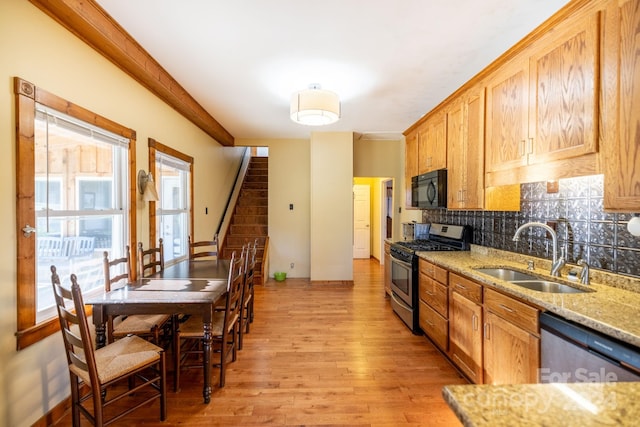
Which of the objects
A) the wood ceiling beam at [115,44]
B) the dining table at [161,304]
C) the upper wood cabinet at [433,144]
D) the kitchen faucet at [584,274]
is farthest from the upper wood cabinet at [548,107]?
the wood ceiling beam at [115,44]

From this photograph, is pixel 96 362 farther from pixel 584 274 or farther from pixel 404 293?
pixel 584 274

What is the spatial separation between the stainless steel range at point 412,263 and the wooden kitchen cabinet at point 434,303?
0.08 metres

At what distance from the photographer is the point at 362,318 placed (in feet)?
11.5

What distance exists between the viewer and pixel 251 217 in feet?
19.5

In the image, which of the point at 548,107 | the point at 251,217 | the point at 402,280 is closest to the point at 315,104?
the point at 548,107

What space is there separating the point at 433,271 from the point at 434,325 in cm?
50

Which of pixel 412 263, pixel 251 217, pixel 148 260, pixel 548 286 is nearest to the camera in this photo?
pixel 548 286

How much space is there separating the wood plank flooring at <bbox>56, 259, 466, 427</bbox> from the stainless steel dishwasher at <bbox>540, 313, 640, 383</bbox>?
2.53ft

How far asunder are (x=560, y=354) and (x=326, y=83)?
274 centimetres

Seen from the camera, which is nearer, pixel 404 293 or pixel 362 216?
pixel 404 293

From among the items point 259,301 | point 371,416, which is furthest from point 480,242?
point 259,301

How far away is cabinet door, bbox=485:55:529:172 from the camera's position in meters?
2.10

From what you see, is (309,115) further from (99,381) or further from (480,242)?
(99,381)

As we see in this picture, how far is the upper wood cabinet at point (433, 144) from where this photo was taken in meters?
3.28
